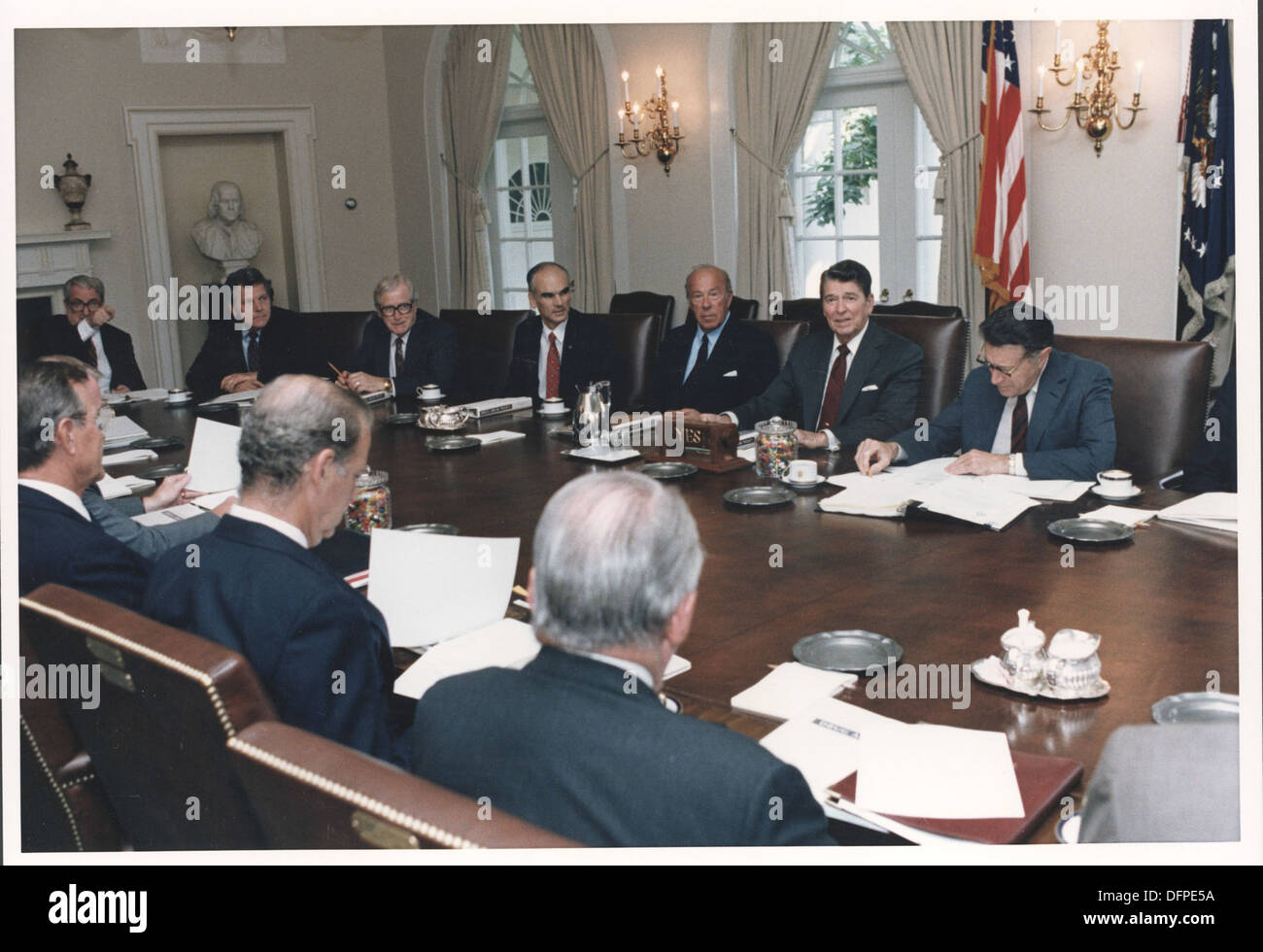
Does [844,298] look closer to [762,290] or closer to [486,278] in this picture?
[762,290]

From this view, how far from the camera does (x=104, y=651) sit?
1.54 metres

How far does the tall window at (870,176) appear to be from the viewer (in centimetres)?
609

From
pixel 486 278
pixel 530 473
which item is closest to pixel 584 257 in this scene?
pixel 486 278

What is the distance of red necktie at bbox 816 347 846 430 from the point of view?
12.7ft

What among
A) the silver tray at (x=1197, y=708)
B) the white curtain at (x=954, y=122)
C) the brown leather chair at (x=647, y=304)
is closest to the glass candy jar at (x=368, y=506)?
the silver tray at (x=1197, y=708)

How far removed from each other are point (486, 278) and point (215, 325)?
330 cm

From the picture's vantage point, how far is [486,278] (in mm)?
8320

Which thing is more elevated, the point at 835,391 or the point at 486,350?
the point at 486,350

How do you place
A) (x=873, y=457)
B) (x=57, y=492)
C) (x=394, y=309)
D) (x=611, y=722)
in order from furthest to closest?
(x=394, y=309) < (x=873, y=457) < (x=57, y=492) < (x=611, y=722)

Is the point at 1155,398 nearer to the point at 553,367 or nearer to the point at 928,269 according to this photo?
the point at 553,367

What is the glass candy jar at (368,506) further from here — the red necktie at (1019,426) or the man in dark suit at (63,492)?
the red necktie at (1019,426)

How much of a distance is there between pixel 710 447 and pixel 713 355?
1431 millimetres

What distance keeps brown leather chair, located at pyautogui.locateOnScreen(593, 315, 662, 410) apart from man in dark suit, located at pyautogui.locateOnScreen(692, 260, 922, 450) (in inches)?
35.3

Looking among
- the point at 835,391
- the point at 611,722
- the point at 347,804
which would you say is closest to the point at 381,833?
the point at 347,804
